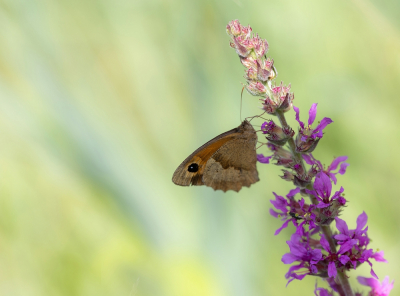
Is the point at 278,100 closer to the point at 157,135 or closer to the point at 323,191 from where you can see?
the point at 323,191

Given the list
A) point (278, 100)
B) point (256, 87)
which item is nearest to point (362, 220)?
point (278, 100)

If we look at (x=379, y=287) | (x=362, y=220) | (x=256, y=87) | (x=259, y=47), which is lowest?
(x=379, y=287)

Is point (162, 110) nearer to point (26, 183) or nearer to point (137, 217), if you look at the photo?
point (137, 217)

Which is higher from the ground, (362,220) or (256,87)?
(256,87)

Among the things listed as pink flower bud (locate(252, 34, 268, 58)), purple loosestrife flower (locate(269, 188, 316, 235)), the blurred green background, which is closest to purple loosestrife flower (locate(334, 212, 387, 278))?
purple loosestrife flower (locate(269, 188, 316, 235))

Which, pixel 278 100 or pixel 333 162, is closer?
pixel 278 100

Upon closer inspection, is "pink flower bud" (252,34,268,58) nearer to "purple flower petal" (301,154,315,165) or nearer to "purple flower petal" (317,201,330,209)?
"purple flower petal" (301,154,315,165)

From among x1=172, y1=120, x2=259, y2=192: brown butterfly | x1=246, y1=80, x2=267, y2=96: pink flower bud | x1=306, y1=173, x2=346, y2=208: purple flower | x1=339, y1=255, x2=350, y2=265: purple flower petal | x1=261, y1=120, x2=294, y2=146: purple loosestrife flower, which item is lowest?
x1=339, y1=255, x2=350, y2=265: purple flower petal
